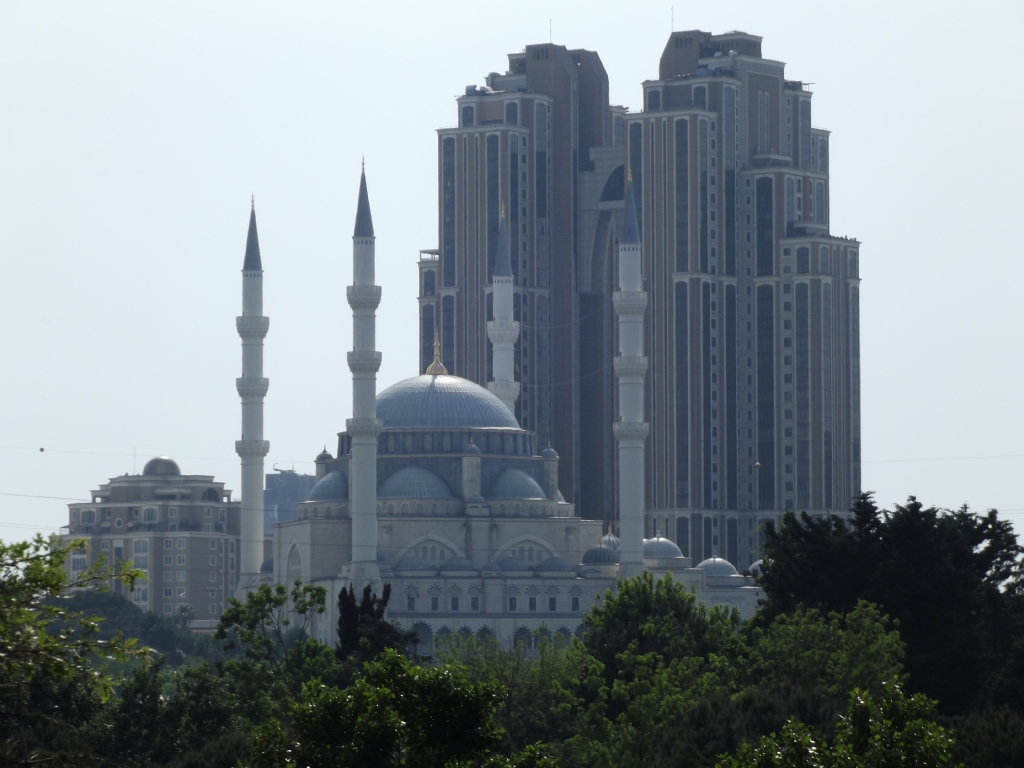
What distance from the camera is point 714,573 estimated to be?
124812 mm

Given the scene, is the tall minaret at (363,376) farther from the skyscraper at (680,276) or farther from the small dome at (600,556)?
the skyscraper at (680,276)

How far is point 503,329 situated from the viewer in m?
127

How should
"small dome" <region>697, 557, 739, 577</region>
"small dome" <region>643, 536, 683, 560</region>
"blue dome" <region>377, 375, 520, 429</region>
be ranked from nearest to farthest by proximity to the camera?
"small dome" <region>643, 536, 683, 560</region> → "small dome" <region>697, 557, 739, 577</region> → "blue dome" <region>377, 375, 520, 429</region>

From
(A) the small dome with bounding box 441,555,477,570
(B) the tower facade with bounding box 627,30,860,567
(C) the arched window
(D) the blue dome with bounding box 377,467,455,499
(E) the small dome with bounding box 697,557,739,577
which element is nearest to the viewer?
(A) the small dome with bounding box 441,555,477,570

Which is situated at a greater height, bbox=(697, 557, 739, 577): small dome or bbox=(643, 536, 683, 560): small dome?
bbox=(643, 536, 683, 560): small dome

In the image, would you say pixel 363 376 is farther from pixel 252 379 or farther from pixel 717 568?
pixel 717 568

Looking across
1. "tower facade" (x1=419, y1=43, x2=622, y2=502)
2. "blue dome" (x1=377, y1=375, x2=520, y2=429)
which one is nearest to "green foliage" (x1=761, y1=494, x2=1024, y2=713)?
"blue dome" (x1=377, y1=375, x2=520, y2=429)

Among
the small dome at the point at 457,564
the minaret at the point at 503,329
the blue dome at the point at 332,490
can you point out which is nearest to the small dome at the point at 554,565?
the small dome at the point at 457,564

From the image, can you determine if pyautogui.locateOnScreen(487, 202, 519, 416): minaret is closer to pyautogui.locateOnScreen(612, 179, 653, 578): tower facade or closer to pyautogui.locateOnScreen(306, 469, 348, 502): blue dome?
pyautogui.locateOnScreen(306, 469, 348, 502): blue dome

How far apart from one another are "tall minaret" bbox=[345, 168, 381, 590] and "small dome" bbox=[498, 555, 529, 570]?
1094 centimetres

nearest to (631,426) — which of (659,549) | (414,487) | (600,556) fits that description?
(600,556)

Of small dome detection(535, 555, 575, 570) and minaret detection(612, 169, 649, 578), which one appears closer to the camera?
minaret detection(612, 169, 649, 578)

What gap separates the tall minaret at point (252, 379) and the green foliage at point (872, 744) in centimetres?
8933

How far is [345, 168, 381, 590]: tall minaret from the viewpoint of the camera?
4225 inches
